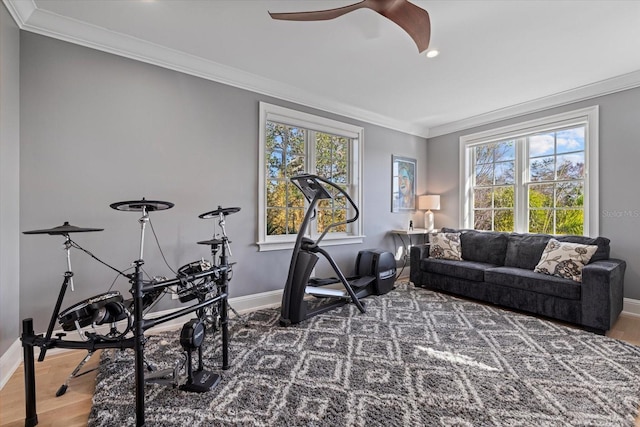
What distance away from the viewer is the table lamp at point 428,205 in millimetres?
4984

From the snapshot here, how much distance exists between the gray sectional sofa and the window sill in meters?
0.92

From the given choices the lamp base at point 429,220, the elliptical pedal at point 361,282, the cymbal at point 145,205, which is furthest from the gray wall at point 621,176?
the cymbal at point 145,205

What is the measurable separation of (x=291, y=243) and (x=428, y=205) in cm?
264

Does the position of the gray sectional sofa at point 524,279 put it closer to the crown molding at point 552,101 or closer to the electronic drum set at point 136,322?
the crown molding at point 552,101

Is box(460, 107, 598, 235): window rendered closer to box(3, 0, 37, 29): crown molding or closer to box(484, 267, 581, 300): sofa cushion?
box(484, 267, 581, 300): sofa cushion

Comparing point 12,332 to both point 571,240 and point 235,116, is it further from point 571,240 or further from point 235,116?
point 571,240

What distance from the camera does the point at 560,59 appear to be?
115 inches

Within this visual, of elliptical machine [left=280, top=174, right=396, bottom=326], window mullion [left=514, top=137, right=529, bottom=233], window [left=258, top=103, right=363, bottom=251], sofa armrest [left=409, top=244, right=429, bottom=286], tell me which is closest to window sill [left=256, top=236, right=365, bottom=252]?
window [left=258, top=103, right=363, bottom=251]

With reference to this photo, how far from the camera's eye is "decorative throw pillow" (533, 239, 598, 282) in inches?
117

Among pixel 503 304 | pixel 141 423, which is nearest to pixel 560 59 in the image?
pixel 503 304

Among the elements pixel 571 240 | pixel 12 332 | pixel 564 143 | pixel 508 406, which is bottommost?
pixel 508 406

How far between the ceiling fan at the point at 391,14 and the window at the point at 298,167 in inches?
63.2

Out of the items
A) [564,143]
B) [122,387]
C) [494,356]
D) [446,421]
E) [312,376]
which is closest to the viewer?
[446,421]

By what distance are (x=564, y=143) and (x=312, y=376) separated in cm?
426
